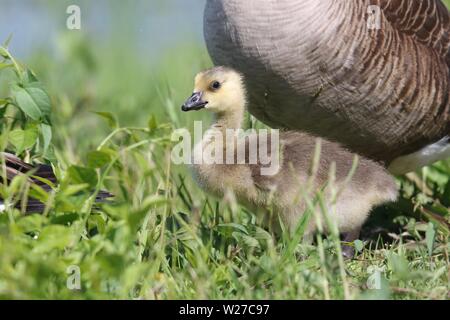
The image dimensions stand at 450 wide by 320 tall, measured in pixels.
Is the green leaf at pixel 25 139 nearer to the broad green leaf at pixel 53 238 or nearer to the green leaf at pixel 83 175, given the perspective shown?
the green leaf at pixel 83 175

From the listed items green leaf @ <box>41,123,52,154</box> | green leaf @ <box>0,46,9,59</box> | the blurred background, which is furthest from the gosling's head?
the blurred background

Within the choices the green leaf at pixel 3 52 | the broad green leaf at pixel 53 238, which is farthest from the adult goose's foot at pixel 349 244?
the green leaf at pixel 3 52

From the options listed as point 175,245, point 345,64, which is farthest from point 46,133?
point 345,64

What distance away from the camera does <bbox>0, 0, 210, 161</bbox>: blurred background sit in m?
7.88

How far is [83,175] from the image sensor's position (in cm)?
411

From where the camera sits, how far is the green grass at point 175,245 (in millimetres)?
3789

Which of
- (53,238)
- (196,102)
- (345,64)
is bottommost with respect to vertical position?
(53,238)

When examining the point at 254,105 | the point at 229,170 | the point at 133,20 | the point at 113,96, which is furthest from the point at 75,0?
the point at 229,170

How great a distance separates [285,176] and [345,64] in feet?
2.76

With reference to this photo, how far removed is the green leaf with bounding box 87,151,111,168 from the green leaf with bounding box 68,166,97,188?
8 centimetres

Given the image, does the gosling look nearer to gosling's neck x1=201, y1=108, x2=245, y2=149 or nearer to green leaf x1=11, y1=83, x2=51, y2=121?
gosling's neck x1=201, y1=108, x2=245, y2=149

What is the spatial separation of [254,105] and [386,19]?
2.89 feet

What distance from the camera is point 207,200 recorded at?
558cm

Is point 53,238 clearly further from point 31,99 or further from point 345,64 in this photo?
point 345,64
